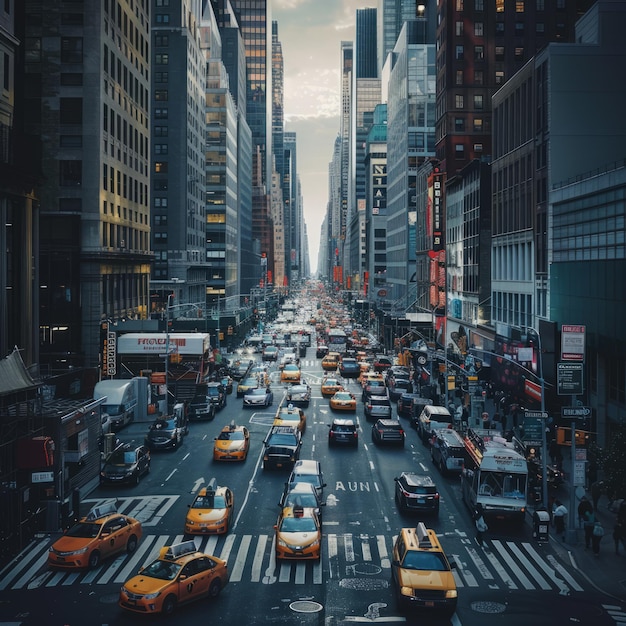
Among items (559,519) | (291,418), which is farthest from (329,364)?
(559,519)

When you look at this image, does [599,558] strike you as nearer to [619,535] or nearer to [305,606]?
[619,535]

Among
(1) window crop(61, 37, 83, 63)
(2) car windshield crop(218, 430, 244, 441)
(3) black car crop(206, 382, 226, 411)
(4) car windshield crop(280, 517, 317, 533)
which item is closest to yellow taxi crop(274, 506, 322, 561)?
(4) car windshield crop(280, 517, 317, 533)

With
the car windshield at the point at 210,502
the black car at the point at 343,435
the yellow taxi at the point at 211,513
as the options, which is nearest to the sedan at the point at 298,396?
the black car at the point at 343,435

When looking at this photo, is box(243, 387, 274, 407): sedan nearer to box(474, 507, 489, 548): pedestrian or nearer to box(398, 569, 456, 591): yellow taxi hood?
box(474, 507, 489, 548): pedestrian

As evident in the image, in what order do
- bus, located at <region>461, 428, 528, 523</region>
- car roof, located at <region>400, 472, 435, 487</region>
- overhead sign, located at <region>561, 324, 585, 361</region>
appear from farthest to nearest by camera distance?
overhead sign, located at <region>561, 324, 585, 361</region>
car roof, located at <region>400, 472, 435, 487</region>
bus, located at <region>461, 428, 528, 523</region>

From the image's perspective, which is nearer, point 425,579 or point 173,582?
point 173,582

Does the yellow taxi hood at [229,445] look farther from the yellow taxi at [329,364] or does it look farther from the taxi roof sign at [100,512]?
the yellow taxi at [329,364]

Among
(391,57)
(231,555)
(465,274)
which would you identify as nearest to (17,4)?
(231,555)
